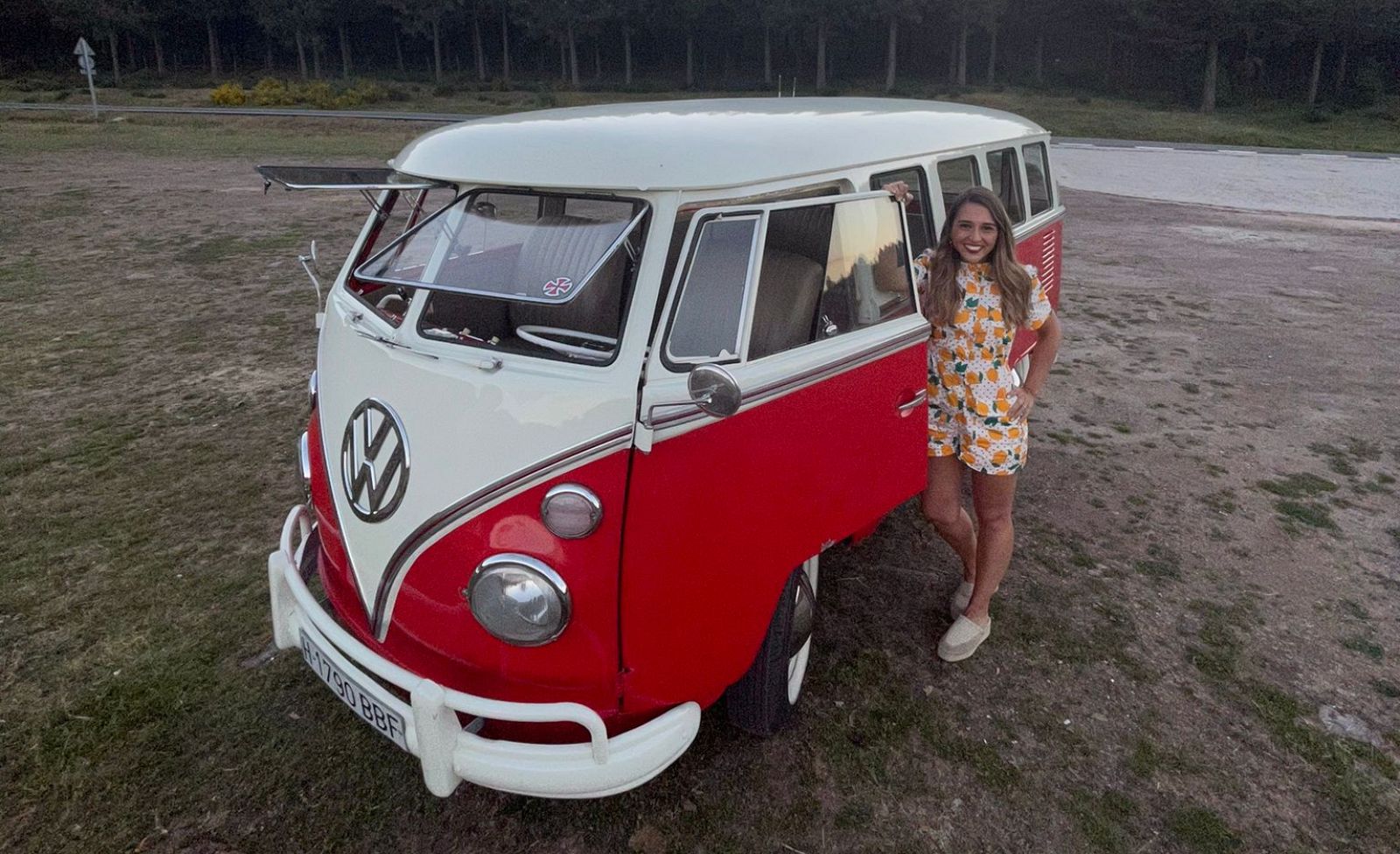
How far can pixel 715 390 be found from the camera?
2.13 m

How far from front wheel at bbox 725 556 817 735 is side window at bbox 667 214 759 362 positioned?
0.83 meters

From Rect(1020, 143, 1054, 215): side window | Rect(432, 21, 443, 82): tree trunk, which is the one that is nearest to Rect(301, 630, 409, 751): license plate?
Rect(1020, 143, 1054, 215): side window

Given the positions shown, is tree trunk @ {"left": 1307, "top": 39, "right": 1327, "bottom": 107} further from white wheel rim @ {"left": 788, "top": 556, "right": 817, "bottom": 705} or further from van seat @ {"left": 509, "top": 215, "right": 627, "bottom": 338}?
van seat @ {"left": 509, "top": 215, "right": 627, "bottom": 338}

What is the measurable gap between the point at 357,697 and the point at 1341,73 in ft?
175

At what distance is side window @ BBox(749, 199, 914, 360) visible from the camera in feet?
8.95

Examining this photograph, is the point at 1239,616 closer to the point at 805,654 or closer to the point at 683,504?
the point at 805,654

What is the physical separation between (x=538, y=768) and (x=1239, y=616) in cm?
323

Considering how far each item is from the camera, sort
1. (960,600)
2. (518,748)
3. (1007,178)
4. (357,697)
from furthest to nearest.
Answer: (1007,178), (960,600), (357,697), (518,748)

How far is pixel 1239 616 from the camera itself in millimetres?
3852

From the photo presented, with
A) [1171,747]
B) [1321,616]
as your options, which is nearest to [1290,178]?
[1321,616]

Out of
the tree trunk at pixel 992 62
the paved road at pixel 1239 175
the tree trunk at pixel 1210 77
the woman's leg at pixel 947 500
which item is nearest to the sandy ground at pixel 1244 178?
the paved road at pixel 1239 175

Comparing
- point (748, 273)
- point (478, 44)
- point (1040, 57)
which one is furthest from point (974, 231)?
point (1040, 57)

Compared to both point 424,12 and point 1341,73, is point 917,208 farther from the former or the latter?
point 424,12

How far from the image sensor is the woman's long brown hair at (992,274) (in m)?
3.06
